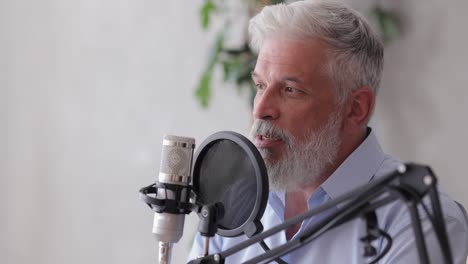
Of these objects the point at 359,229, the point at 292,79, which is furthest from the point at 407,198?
the point at 292,79

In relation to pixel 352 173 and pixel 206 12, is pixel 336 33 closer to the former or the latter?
pixel 352 173

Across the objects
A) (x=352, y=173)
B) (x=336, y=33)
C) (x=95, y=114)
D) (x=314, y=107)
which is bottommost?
(x=95, y=114)

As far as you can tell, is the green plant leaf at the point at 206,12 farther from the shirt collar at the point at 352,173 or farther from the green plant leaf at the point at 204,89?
the shirt collar at the point at 352,173

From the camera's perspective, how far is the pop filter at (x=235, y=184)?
106 centimetres

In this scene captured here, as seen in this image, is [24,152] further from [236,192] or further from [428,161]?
[236,192]

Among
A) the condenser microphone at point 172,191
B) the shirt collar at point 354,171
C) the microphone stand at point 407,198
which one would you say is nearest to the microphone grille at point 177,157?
the condenser microphone at point 172,191

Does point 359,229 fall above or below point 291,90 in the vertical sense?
below

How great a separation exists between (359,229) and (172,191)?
50cm

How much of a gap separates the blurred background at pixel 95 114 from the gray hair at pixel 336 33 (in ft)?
4.53

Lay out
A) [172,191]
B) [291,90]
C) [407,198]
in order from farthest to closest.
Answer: [291,90] < [172,191] < [407,198]

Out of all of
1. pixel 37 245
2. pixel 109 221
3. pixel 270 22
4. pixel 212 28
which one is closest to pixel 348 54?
pixel 270 22

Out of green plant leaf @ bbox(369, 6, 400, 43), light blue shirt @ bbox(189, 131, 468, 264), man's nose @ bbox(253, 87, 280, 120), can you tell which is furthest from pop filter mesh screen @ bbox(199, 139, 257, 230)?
green plant leaf @ bbox(369, 6, 400, 43)

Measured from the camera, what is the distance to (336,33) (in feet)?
4.87

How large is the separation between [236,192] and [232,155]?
58mm
